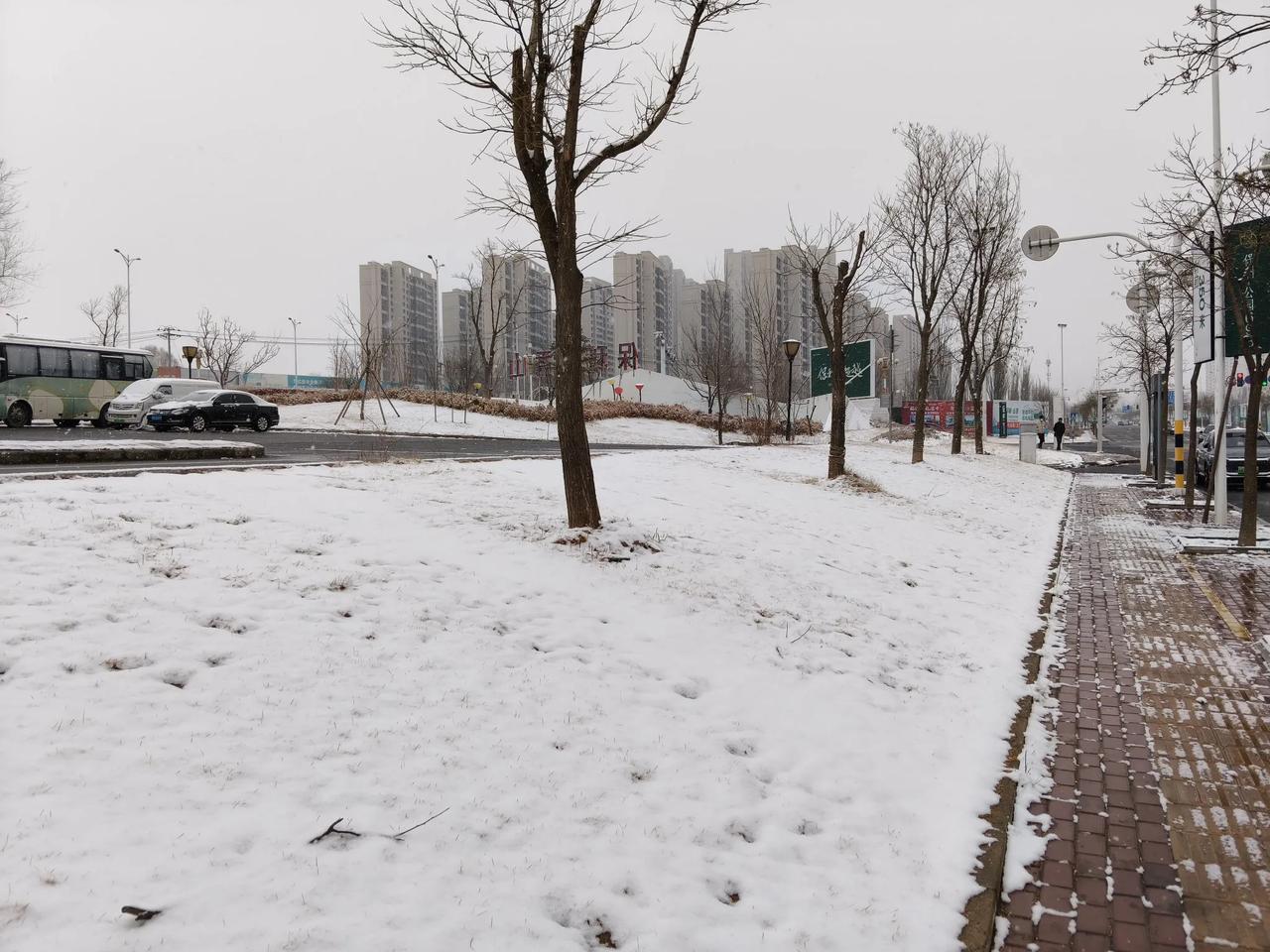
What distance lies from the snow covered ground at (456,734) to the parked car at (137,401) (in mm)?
20811

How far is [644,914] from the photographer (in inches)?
115

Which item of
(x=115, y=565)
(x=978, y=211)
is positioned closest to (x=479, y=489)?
(x=115, y=565)

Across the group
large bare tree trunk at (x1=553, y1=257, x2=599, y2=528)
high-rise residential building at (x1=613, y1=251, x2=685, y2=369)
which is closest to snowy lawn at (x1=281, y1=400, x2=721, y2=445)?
large bare tree trunk at (x1=553, y1=257, x2=599, y2=528)

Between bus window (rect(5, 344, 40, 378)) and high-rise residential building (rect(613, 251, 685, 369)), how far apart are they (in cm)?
6188

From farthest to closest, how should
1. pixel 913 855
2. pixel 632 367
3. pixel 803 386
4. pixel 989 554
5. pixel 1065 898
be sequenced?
pixel 632 367
pixel 803 386
pixel 989 554
pixel 913 855
pixel 1065 898

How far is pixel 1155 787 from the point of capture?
4.05 metres

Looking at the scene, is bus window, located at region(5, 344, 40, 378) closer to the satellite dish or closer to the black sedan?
the black sedan

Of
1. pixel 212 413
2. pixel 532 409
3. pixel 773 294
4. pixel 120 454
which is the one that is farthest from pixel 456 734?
pixel 773 294

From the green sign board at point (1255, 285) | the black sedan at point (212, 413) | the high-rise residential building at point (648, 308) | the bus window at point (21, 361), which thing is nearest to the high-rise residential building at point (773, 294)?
the high-rise residential building at point (648, 308)

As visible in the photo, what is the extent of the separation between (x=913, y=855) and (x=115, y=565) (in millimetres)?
4605

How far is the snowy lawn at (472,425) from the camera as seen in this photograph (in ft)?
99.5

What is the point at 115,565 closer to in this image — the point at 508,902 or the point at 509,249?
the point at 508,902

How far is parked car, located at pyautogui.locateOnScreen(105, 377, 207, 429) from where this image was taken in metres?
25.0

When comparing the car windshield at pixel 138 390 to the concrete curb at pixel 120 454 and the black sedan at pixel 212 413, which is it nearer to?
the black sedan at pixel 212 413
